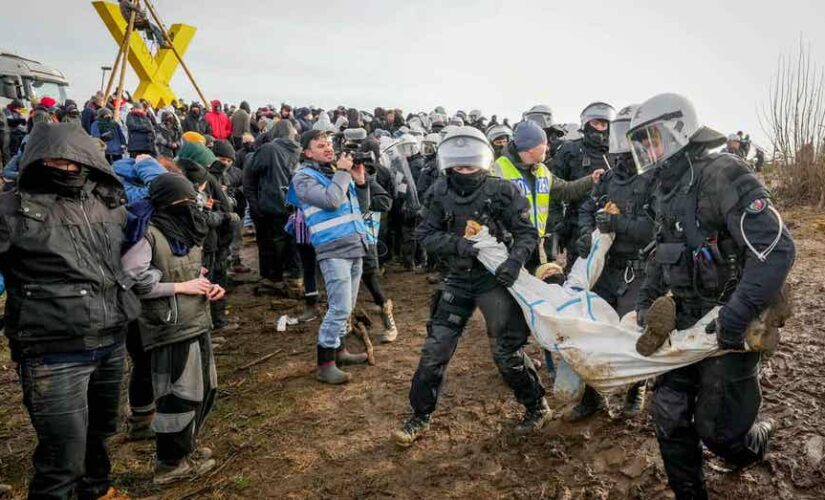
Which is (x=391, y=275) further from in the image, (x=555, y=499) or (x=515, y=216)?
(x=555, y=499)

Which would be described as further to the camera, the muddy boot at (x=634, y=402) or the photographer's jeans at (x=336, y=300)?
the photographer's jeans at (x=336, y=300)

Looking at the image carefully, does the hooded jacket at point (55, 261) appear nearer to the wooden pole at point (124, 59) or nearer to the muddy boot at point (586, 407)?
the muddy boot at point (586, 407)

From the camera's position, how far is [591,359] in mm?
2963

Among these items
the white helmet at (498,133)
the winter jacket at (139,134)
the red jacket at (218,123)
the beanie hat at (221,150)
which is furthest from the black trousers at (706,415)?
the red jacket at (218,123)

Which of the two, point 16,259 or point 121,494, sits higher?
point 16,259

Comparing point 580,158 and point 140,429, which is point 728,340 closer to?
point 580,158

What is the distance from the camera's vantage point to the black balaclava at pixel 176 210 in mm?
2953

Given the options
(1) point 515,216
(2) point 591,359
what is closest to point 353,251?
(1) point 515,216

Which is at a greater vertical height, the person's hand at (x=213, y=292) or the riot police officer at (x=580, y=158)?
the riot police officer at (x=580, y=158)

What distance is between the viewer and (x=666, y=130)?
2.68 m

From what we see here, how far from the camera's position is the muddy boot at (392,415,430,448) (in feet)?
11.6

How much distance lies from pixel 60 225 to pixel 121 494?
167cm

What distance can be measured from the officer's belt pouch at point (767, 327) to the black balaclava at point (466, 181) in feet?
5.99

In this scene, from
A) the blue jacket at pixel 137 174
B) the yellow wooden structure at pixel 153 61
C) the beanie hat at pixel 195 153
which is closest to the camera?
the blue jacket at pixel 137 174
